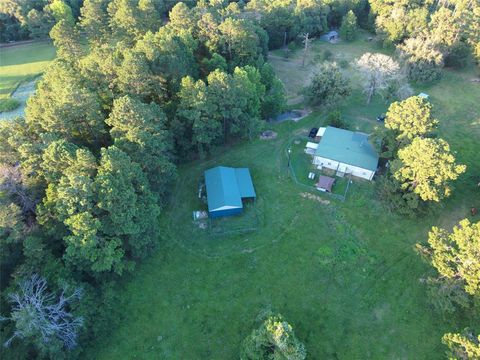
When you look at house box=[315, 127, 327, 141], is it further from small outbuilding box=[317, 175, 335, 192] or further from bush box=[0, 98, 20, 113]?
bush box=[0, 98, 20, 113]

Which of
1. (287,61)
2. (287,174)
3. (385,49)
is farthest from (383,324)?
(385,49)

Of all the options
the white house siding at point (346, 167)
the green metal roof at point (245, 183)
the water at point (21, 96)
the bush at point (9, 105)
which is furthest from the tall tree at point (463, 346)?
the bush at point (9, 105)

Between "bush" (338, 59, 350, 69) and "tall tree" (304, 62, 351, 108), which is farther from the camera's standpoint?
"bush" (338, 59, 350, 69)

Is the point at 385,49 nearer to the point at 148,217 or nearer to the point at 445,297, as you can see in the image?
the point at 445,297

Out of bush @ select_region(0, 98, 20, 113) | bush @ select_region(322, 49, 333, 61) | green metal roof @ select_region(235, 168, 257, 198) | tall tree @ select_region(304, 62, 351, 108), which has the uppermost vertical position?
tall tree @ select_region(304, 62, 351, 108)

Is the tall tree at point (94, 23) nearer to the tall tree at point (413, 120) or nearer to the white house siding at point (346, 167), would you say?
the white house siding at point (346, 167)

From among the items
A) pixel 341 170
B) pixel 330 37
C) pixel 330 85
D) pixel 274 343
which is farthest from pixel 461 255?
pixel 330 37

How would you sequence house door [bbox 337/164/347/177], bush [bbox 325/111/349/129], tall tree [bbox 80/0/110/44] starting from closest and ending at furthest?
house door [bbox 337/164/347/177]
bush [bbox 325/111/349/129]
tall tree [bbox 80/0/110/44]

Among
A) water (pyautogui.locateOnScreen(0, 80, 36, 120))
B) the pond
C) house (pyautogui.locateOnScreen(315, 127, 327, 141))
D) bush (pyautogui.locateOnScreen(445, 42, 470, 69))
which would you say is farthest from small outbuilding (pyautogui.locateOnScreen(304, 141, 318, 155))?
water (pyautogui.locateOnScreen(0, 80, 36, 120))
